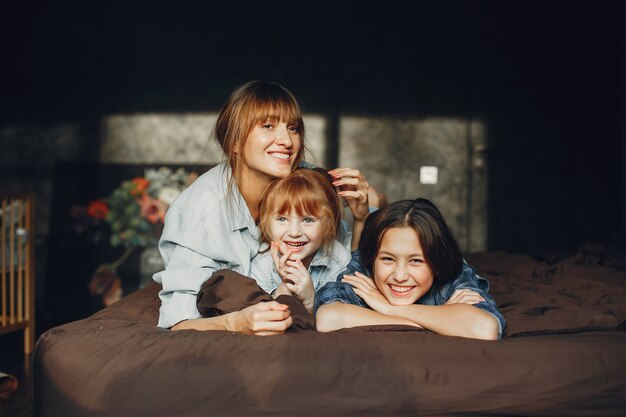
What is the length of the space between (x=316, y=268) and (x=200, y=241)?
38 cm

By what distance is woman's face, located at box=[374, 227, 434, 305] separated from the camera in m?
1.88

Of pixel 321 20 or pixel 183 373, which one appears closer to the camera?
pixel 183 373

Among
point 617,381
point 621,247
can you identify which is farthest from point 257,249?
point 621,247

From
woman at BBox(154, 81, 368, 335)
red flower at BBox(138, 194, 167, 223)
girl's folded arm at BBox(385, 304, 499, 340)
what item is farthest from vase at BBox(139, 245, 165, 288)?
girl's folded arm at BBox(385, 304, 499, 340)

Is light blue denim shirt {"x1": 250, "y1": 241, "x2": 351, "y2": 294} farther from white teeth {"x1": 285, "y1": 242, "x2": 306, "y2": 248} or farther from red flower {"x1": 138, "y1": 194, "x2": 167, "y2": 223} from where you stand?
red flower {"x1": 138, "y1": 194, "x2": 167, "y2": 223}

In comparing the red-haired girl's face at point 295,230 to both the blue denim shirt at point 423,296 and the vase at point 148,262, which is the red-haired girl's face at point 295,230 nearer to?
the blue denim shirt at point 423,296

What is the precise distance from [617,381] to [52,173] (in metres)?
3.92

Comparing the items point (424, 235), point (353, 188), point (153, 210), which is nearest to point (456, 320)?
point (424, 235)

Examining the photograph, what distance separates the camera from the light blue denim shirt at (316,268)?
2135 millimetres

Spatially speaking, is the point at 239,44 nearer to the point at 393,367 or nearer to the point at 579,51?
the point at 579,51

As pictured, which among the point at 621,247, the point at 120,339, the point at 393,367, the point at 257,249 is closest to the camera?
the point at 393,367

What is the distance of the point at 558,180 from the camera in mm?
4566

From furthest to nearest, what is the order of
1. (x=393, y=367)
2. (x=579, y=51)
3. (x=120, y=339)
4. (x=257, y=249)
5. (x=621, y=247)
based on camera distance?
1. (x=579, y=51)
2. (x=621, y=247)
3. (x=257, y=249)
4. (x=120, y=339)
5. (x=393, y=367)

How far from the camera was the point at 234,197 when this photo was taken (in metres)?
2.13
